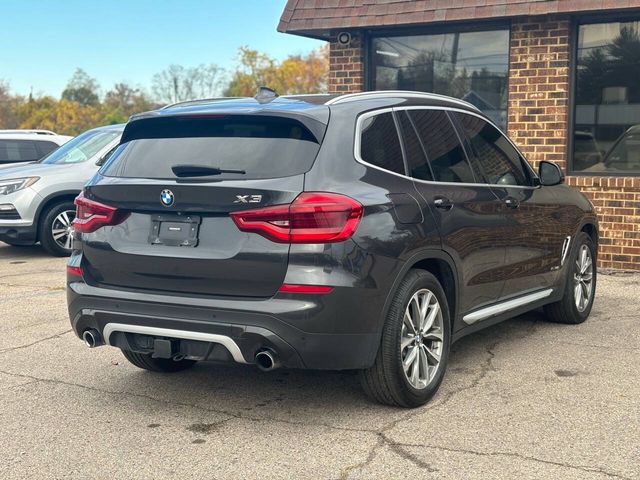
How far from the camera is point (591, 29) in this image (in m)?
9.98

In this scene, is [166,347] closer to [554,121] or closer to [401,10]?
[554,121]

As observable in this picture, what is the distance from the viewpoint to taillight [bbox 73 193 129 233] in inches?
180

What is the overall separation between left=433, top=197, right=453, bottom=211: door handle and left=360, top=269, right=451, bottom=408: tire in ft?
1.39

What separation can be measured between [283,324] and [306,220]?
1.71ft

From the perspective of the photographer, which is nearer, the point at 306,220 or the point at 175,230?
the point at 306,220

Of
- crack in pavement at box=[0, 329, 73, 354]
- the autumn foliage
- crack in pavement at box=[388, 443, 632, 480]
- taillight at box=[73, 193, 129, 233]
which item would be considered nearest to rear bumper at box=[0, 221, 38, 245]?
crack in pavement at box=[0, 329, 73, 354]

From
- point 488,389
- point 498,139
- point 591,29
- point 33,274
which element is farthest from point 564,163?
point 33,274

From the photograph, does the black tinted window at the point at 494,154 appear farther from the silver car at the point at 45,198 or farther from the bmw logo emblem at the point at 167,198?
the silver car at the point at 45,198

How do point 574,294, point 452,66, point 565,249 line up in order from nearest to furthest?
1. point 565,249
2. point 574,294
3. point 452,66

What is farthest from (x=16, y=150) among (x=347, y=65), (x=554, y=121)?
(x=554, y=121)

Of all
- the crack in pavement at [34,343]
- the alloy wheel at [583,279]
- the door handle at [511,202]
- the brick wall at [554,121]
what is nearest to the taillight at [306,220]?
the door handle at [511,202]

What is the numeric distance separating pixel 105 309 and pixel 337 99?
1727mm

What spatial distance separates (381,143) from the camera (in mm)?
4707

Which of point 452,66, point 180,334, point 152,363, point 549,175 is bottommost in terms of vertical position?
point 152,363
